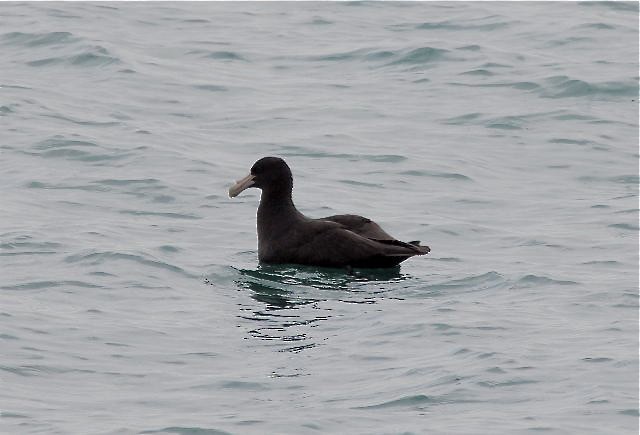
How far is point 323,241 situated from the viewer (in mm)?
14844

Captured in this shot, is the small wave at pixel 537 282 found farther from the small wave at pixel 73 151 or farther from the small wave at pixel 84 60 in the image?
the small wave at pixel 84 60

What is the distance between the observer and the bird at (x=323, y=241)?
14.8 meters

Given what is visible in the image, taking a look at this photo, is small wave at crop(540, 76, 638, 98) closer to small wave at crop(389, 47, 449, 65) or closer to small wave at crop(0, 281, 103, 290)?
small wave at crop(389, 47, 449, 65)

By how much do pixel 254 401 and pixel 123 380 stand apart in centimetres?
102

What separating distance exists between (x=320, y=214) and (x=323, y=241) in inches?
108

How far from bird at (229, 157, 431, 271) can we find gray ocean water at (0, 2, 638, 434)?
19 cm

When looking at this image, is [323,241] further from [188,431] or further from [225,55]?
[225,55]

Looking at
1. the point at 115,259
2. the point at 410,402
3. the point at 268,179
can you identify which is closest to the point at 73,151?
the point at 268,179

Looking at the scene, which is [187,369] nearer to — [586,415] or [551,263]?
[586,415]

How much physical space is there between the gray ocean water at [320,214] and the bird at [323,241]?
0.62ft

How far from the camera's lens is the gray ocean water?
425 inches

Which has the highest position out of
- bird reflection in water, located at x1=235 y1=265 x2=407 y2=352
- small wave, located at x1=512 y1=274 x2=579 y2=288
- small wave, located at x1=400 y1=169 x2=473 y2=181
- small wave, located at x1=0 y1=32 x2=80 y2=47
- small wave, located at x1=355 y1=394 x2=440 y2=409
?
small wave, located at x1=0 y1=32 x2=80 y2=47

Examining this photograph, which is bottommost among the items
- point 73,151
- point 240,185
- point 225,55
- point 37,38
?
point 73,151

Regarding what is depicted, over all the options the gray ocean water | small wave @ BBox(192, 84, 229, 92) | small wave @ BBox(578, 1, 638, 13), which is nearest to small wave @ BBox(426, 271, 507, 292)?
the gray ocean water
